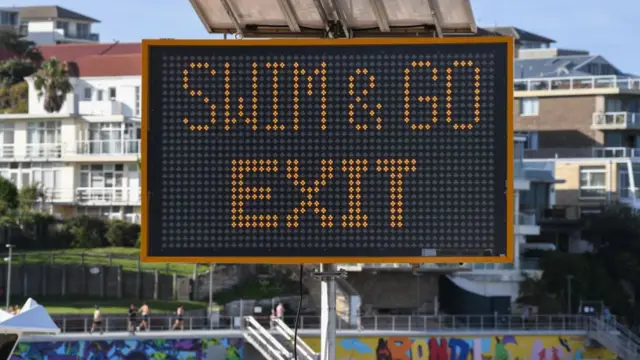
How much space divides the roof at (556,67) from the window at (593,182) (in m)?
6.07

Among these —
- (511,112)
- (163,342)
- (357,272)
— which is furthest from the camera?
(357,272)

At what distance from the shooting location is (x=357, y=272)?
165 feet

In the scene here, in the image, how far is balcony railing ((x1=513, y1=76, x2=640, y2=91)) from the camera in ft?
215

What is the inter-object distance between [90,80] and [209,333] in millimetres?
22396

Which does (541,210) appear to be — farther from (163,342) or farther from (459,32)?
(459,32)

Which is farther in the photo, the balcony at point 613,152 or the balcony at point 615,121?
the balcony at point 615,121

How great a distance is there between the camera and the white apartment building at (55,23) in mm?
94750

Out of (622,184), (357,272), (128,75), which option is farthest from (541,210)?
(128,75)

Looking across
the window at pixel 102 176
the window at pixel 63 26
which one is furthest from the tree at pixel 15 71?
the window at pixel 63 26

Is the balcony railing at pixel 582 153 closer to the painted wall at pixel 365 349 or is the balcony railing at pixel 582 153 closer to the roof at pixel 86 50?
the roof at pixel 86 50

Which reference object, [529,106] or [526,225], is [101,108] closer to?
[526,225]

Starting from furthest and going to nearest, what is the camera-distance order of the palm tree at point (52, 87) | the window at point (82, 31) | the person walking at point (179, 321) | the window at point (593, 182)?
the window at point (82, 31)
the window at point (593, 182)
the palm tree at point (52, 87)
the person walking at point (179, 321)

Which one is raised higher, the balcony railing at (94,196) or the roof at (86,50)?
the roof at (86,50)

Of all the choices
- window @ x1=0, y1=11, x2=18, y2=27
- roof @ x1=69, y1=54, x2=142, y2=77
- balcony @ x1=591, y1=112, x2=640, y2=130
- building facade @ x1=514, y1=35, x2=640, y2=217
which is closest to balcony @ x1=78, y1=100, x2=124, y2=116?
roof @ x1=69, y1=54, x2=142, y2=77
